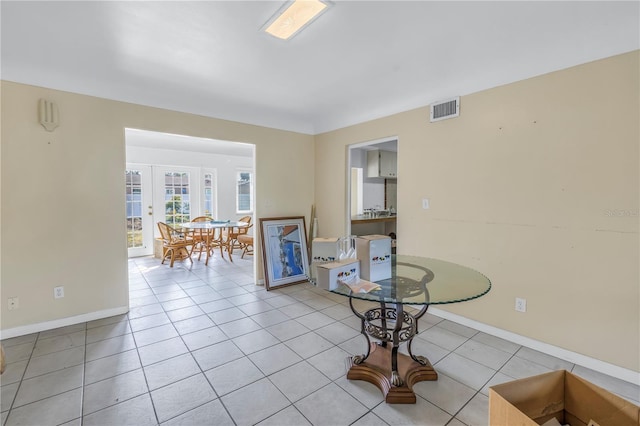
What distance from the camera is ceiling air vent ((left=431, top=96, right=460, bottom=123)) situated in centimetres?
281

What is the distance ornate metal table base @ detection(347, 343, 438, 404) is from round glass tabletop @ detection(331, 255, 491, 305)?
63cm

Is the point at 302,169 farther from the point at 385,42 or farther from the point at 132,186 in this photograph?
the point at 132,186

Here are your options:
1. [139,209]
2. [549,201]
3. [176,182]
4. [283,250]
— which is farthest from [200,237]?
[549,201]

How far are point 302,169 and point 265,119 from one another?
0.97 metres

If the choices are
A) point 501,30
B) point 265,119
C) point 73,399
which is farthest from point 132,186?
point 501,30

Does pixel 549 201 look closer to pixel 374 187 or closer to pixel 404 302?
pixel 404 302

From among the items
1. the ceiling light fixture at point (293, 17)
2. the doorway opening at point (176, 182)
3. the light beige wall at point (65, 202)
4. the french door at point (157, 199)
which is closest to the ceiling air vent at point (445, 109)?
the ceiling light fixture at point (293, 17)

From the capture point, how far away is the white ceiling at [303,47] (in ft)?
5.80

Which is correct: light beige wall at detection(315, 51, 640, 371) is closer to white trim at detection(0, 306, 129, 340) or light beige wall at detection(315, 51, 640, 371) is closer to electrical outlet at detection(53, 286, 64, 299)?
white trim at detection(0, 306, 129, 340)

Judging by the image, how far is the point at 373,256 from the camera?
185cm

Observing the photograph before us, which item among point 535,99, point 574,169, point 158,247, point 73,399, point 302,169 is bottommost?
point 73,399

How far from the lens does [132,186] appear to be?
589 cm

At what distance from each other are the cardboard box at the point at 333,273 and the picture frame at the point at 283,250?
7.01ft

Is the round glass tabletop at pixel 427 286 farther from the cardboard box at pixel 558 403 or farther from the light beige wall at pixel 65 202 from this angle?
the light beige wall at pixel 65 202
